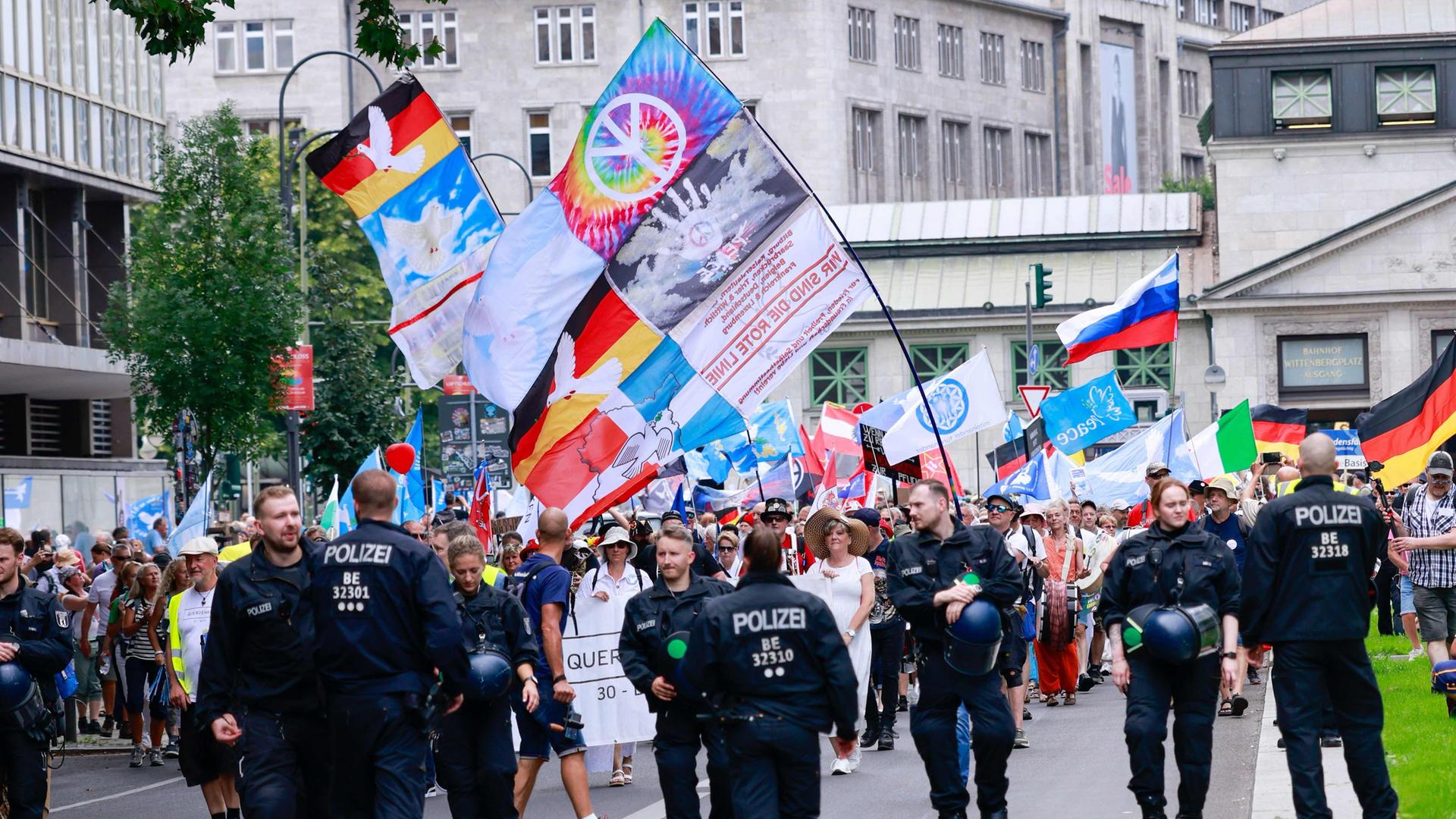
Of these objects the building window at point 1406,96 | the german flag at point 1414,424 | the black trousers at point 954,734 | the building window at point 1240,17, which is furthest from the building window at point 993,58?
the black trousers at point 954,734

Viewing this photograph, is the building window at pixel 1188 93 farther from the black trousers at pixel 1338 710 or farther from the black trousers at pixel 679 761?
the black trousers at pixel 679 761

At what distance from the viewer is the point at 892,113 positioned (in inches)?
3428

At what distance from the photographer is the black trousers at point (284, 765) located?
10.1 metres

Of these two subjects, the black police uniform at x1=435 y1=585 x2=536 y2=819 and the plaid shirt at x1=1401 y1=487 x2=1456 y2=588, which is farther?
the plaid shirt at x1=1401 y1=487 x2=1456 y2=588

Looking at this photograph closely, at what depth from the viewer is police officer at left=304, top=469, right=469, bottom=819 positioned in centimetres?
963

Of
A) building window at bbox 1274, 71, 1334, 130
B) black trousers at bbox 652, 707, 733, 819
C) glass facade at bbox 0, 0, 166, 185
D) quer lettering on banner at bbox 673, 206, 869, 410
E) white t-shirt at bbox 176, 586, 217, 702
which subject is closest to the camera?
black trousers at bbox 652, 707, 733, 819

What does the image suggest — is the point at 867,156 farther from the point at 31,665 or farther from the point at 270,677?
the point at 270,677

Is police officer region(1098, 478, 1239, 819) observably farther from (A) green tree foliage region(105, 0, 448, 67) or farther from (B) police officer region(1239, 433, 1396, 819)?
(A) green tree foliage region(105, 0, 448, 67)

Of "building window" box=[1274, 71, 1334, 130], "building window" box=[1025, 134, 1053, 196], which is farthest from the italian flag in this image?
"building window" box=[1025, 134, 1053, 196]

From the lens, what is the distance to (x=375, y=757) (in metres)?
9.70

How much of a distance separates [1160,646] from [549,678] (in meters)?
3.56

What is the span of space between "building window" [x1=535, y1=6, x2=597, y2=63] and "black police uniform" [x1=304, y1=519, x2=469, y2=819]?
77425 millimetres

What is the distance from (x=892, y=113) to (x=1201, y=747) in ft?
253

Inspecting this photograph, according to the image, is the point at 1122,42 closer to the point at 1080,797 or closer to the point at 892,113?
the point at 892,113
